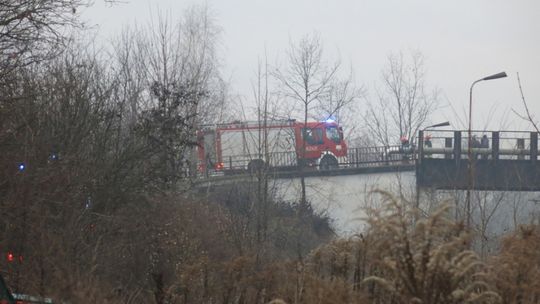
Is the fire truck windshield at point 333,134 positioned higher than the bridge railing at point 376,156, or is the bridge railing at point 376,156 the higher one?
the fire truck windshield at point 333,134

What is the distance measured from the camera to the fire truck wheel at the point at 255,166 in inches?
1310

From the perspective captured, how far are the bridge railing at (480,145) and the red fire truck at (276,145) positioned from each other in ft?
21.8

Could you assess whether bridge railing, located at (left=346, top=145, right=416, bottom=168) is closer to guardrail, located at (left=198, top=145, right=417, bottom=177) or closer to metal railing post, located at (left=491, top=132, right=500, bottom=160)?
guardrail, located at (left=198, top=145, right=417, bottom=177)

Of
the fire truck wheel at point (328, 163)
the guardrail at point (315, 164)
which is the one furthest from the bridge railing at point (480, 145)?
the fire truck wheel at point (328, 163)

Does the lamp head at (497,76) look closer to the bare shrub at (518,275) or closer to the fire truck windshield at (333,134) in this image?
the bare shrub at (518,275)

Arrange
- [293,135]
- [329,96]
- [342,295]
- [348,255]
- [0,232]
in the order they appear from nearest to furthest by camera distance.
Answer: [342,295] → [348,255] → [0,232] → [293,135] → [329,96]

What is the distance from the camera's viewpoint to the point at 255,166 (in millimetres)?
35000

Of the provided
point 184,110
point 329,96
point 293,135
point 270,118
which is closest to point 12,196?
point 184,110

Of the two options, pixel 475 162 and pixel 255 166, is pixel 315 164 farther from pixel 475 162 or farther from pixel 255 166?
pixel 475 162

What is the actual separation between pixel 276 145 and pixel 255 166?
7499 millimetres

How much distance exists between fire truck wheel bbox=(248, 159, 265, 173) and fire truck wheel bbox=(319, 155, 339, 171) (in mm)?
14033

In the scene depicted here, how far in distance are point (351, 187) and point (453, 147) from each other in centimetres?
999

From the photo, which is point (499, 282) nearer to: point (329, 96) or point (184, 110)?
point (184, 110)

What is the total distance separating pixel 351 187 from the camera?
155 feet
